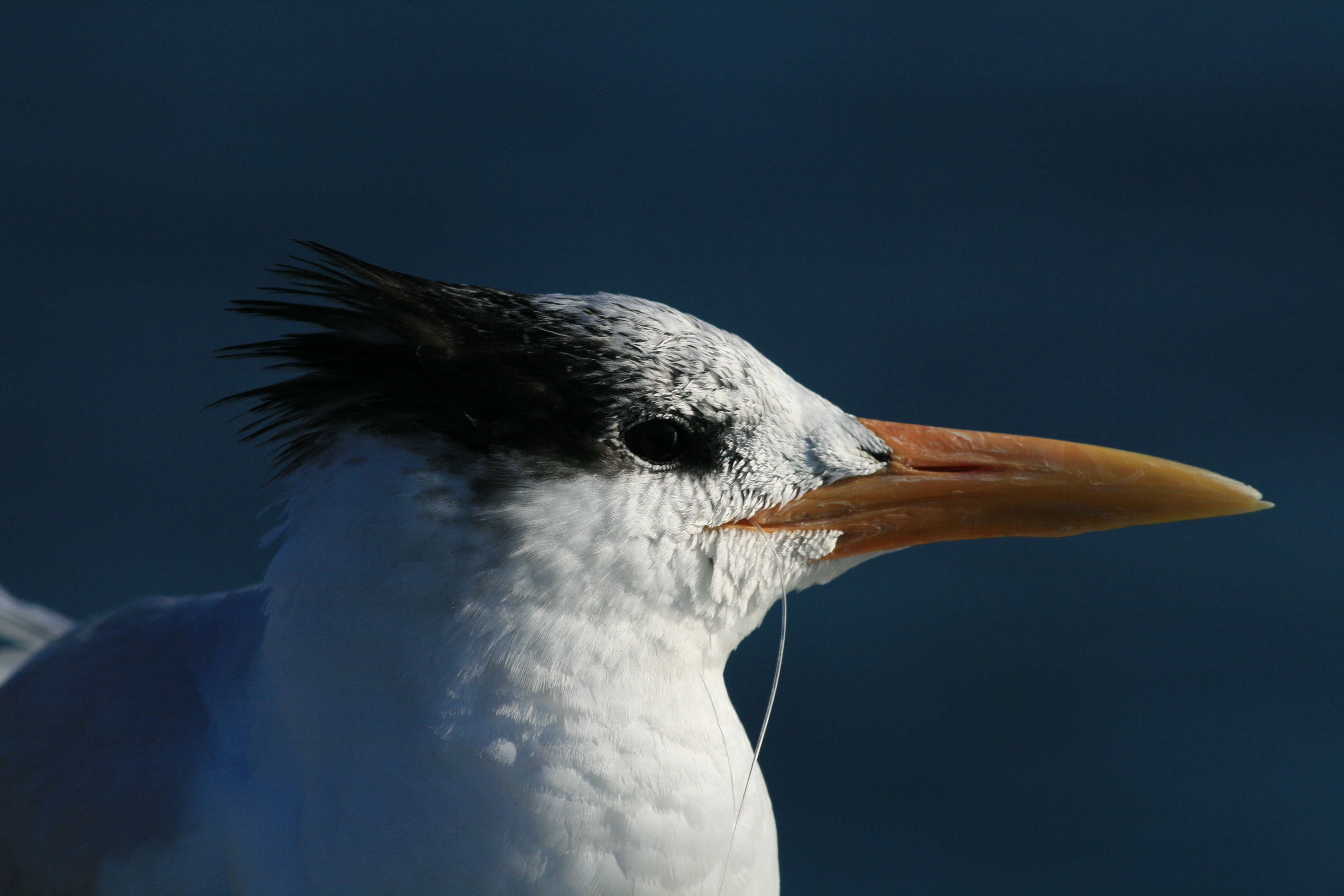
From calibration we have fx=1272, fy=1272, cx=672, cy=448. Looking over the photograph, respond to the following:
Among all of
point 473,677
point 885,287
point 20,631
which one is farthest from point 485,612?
point 885,287

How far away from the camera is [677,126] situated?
4.94 meters

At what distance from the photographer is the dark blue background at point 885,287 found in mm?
3838

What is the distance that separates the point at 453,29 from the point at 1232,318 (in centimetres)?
317

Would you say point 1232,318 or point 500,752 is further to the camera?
point 1232,318

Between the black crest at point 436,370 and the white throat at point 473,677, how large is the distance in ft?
0.18

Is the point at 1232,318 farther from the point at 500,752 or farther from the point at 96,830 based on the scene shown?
the point at 96,830

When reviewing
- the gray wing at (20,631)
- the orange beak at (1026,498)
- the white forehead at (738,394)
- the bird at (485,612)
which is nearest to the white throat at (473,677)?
the bird at (485,612)

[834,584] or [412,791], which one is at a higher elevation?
[412,791]

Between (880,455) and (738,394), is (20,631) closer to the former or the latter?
(738,394)

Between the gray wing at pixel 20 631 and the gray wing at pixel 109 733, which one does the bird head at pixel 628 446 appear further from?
the gray wing at pixel 20 631

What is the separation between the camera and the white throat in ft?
5.67

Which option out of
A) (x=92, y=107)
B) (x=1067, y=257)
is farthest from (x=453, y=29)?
(x=1067, y=257)

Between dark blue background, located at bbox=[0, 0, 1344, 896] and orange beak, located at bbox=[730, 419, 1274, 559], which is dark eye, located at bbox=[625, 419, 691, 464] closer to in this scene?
orange beak, located at bbox=[730, 419, 1274, 559]

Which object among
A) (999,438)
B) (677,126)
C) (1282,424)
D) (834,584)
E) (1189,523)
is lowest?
(834,584)
